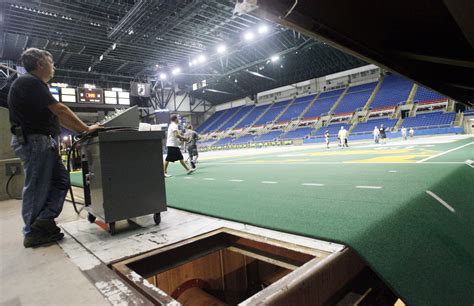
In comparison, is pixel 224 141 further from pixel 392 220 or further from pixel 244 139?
pixel 392 220

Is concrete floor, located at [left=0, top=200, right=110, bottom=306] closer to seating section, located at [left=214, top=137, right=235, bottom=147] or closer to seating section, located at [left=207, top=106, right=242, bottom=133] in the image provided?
seating section, located at [left=214, top=137, right=235, bottom=147]

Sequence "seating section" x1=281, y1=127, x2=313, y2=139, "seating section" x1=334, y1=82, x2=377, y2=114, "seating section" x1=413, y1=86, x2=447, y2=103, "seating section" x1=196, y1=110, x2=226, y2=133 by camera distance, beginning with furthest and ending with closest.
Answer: "seating section" x1=196, y1=110, x2=226, y2=133 < "seating section" x1=281, y1=127, x2=313, y2=139 < "seating section" x1=334, y1=82, x2=377, y2=114 < "seating section" x1=413, y1=86, x2=447, y2=103

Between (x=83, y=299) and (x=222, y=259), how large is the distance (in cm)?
129

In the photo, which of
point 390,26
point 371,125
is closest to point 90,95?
point 390,26

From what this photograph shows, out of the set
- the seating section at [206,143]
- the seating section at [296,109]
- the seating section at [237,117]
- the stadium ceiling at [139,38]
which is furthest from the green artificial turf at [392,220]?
the seating section at [237,117]

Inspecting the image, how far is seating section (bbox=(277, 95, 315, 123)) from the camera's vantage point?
3266 cm

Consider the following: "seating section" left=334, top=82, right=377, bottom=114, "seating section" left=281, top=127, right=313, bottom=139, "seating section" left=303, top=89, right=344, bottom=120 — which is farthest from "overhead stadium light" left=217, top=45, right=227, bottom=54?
"seating section" left=334, top=82, right=377, bottom=114

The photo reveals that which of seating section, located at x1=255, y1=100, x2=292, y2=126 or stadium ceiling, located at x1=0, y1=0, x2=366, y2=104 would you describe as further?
seating section, located at x1=255, y1=100, x2=292, y2=126

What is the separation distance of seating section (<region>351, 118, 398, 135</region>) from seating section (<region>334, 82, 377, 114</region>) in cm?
297

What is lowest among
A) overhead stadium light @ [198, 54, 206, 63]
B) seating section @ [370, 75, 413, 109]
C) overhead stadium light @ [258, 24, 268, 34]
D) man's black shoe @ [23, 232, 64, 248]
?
man's black shoe @ [23, 232, 64, 248]

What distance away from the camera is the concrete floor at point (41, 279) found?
1479 mm

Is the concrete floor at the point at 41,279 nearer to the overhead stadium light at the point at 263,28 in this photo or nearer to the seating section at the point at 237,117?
the overhead stadium light at the point at 263,28

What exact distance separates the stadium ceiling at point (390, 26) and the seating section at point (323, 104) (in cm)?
2826

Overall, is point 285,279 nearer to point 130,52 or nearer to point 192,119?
point 130,52
